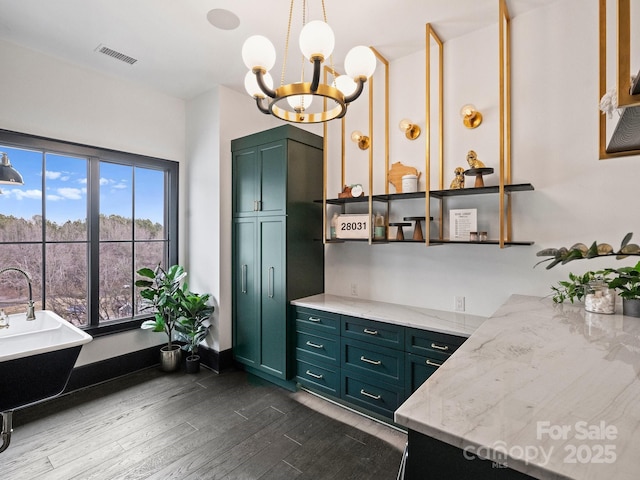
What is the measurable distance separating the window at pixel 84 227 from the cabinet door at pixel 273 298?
4.26ft

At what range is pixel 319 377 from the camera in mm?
2850

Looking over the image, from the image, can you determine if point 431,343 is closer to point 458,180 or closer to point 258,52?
point 458,180

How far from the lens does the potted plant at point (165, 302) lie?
10.9 ft

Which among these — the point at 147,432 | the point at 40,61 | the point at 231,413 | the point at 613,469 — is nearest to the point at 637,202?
the point at 613,469

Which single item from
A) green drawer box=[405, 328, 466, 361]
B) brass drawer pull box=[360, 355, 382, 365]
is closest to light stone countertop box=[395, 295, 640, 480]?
green drawer box=[405, 328, 466, 361]

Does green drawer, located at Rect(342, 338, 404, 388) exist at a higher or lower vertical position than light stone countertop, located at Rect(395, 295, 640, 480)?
lower

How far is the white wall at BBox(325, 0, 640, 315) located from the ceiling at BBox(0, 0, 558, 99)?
224 millimetres

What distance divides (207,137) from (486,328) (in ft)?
10.8

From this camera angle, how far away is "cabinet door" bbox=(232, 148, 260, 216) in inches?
130

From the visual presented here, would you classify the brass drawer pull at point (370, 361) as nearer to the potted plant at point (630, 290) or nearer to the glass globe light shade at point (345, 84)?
the potted plant at point (630, 290)

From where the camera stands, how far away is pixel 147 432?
2387 mm

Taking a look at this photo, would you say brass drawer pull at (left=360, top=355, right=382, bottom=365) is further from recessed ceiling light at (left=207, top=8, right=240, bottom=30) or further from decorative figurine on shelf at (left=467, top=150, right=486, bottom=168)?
recessed ceiling light at (left=207, top=8, right=240, bottom=30)

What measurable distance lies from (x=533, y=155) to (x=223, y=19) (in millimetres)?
2502

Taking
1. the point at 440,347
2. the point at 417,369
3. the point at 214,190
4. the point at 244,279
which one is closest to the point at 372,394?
the point at 417,369
